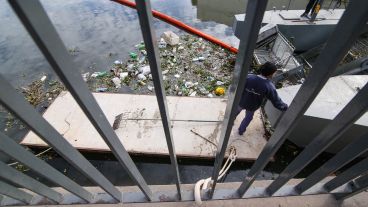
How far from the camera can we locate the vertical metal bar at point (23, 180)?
1132 millimetres

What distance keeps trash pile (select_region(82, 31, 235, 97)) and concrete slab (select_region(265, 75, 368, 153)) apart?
1.71 meters

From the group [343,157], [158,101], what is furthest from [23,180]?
[343,157]

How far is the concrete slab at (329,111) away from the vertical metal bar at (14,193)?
3064 mm

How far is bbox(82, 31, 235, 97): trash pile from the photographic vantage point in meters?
4.59

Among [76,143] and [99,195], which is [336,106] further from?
[76,143]

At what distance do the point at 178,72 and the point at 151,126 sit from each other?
74.3 inches

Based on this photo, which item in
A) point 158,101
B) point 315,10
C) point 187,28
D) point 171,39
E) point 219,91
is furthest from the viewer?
point 187,28

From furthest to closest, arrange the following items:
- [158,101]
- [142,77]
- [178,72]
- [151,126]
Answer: [178,72], [142,77], [151,126], [158,101]

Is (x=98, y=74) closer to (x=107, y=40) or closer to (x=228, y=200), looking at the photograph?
(x=107, y=40)

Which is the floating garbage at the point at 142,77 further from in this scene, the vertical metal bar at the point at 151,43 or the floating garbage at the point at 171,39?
the vertical metal bar at the point at 151,43

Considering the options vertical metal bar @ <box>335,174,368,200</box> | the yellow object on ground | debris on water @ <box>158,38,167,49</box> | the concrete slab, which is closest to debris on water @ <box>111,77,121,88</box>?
debris on water @ <box>158,38,167,49</box>

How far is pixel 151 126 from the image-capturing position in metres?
3.56

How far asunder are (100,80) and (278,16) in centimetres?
477

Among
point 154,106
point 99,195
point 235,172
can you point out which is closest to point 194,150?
point 235,172
